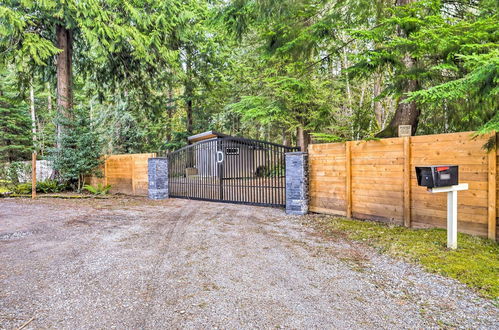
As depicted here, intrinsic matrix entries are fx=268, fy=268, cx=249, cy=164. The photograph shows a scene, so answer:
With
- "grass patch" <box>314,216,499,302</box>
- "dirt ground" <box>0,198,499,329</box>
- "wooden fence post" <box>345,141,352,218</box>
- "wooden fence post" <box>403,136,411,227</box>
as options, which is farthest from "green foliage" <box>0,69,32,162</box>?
"wooden fence post" <box>403,136,411,227</box>

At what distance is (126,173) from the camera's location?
10.7 m

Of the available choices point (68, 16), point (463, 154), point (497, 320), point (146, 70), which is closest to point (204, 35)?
point (146, 70)

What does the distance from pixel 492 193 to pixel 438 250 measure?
111cm

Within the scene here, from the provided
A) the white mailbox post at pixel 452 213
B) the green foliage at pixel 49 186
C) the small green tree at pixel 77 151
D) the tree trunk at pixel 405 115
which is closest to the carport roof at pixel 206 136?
the small green tree at pixel 77 151

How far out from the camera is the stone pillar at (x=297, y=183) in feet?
21.1

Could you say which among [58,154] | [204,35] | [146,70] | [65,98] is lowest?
[58,154]

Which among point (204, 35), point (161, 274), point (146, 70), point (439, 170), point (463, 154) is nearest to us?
point (161, 274)

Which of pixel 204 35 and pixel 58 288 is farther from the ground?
pixel 204 35

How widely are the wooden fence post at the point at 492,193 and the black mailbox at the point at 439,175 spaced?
63cm

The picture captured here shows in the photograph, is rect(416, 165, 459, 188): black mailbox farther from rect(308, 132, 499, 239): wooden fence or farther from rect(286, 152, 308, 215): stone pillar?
rect(286, 152, 308, 215): stone pillar

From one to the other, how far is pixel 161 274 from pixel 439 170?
378 centimetres

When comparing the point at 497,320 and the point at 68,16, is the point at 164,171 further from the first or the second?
the point at 497,320

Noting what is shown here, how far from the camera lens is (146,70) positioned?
11961 millimetres

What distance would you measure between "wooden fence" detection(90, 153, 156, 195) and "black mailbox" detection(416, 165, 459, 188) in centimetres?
856
